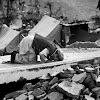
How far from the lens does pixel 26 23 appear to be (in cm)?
1599

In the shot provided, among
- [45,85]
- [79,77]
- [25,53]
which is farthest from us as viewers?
[25,53]

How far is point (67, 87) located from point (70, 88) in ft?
0.20

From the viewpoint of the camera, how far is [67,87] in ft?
14.6

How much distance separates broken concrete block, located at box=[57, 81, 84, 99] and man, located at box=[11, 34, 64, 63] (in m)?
1.39

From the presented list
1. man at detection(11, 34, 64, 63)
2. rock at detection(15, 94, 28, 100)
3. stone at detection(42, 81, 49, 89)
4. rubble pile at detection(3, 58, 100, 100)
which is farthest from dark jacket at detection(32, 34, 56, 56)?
rock at detection(15, 94, 28, 100)

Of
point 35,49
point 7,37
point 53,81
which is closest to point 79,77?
point 53,81

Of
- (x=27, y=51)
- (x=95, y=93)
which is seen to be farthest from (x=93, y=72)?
(x=27, y=51)

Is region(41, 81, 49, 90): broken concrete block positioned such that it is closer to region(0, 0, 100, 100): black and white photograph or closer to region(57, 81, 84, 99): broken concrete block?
region(0, 0, 100, 100): black and white photograph

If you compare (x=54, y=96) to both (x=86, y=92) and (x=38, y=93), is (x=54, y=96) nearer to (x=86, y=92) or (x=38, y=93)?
(x=38, y=93)

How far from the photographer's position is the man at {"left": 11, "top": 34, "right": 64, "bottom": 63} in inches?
230

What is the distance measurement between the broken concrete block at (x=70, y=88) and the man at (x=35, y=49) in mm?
1390

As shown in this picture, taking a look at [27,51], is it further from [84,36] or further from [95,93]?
[84,36]

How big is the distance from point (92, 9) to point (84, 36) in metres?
8.87

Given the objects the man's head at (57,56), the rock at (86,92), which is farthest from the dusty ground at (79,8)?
the rock at (86,92)
